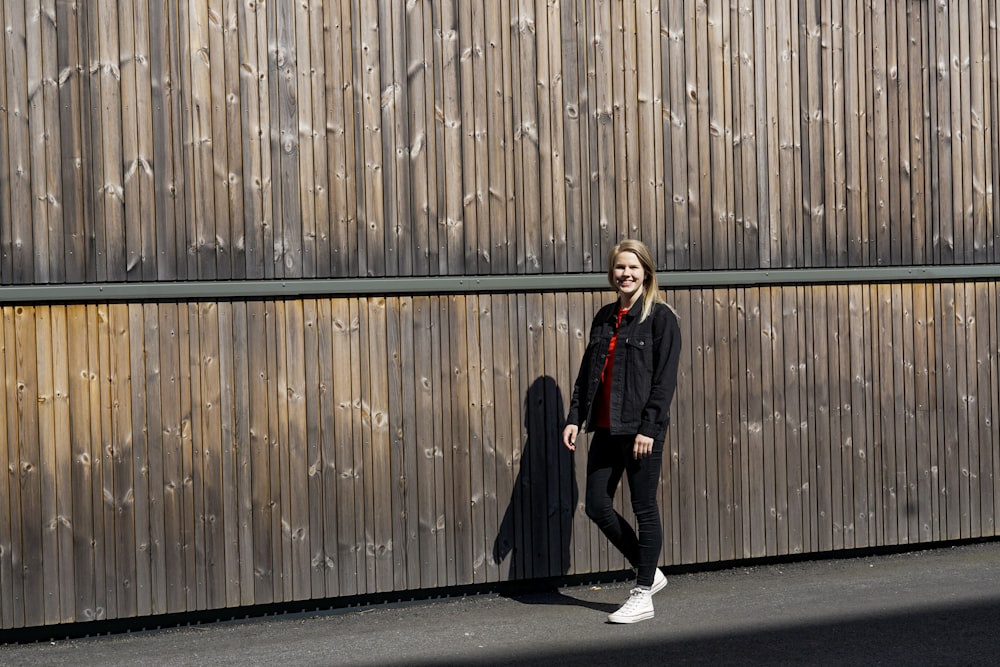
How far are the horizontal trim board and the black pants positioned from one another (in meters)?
1.05

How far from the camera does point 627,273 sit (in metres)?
6.21

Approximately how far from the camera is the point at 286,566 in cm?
656

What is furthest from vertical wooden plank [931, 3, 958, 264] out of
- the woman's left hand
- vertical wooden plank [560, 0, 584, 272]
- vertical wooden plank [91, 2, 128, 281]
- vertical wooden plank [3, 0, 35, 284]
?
vertical wooden plank [3, 0, 35, 284]

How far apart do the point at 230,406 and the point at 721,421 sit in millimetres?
2741

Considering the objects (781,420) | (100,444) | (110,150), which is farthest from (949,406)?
(110,150)

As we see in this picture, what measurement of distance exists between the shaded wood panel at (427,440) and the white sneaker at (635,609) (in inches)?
34.9

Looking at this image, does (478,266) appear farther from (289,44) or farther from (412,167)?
(289,44)

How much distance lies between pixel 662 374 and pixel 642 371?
0.35 ft

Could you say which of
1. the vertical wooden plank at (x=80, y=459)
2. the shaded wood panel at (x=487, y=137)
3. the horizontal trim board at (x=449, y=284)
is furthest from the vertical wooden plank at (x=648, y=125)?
the vertical wooden plank at (x=80, y=459)

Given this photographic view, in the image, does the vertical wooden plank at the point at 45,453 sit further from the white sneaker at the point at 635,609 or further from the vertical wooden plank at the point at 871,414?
the vertical wooden plank at the point at 871,414

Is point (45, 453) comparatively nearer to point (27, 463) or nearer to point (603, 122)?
point (27, 463)

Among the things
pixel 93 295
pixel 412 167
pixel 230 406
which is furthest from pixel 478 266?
pixel 93 295

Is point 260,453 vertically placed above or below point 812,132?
below

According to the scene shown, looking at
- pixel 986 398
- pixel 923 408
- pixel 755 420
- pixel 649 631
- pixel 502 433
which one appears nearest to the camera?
pixel 649 631
